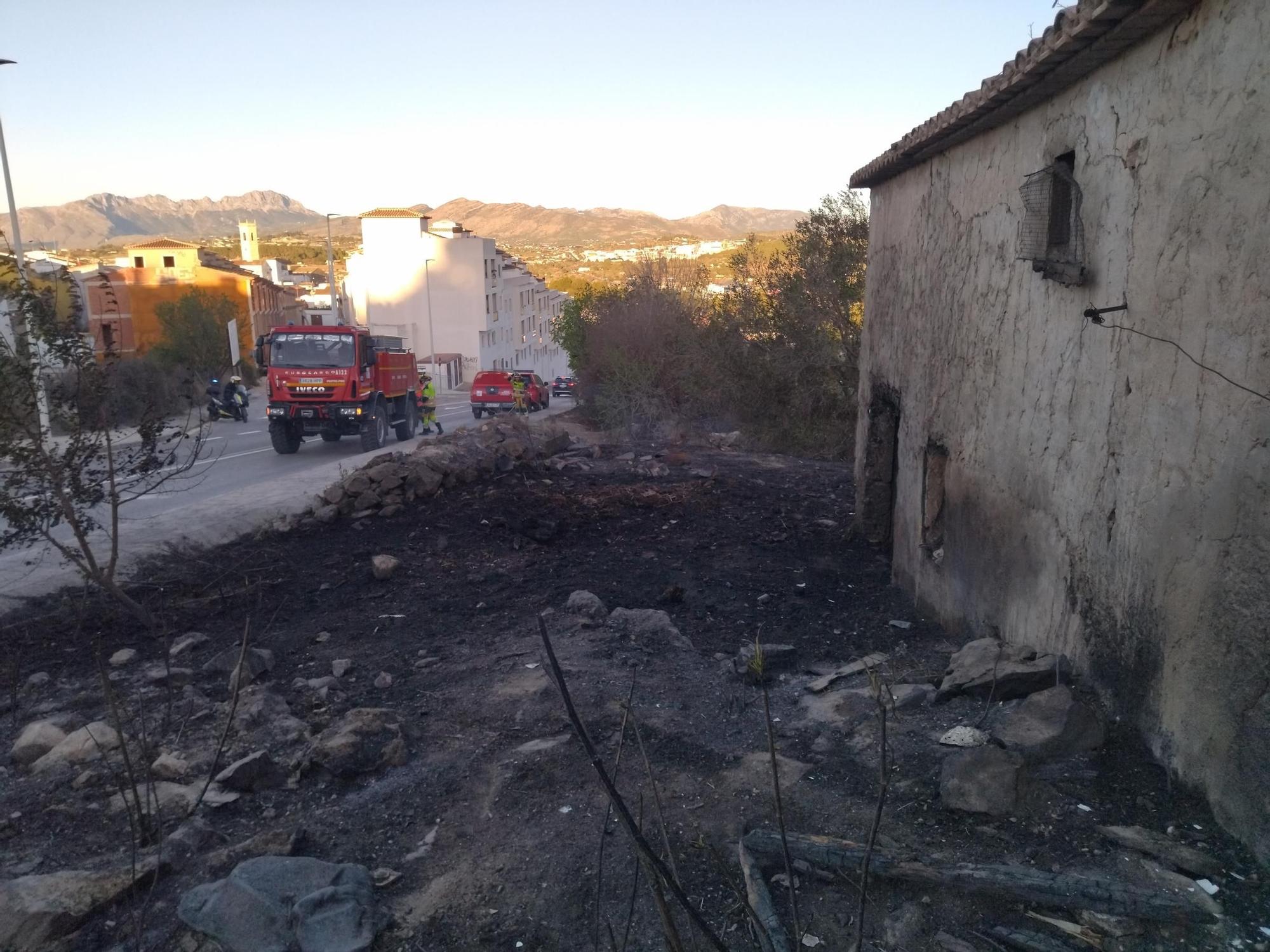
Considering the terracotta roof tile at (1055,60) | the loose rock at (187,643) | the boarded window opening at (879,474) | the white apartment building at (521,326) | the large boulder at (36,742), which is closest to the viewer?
the terracotta roof tile at (1055,60)

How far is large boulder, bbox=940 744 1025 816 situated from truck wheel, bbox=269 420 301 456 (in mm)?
18703

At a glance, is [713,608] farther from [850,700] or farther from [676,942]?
[676,942]

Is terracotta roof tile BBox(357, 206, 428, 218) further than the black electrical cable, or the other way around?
terracotta roof tile BBox(357, 206, 428, 218)

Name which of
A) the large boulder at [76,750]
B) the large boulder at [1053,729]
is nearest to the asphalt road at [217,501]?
the large boulder at [76,750]

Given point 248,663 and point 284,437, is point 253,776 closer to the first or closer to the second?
point 248,663

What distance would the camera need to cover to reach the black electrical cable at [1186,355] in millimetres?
3520

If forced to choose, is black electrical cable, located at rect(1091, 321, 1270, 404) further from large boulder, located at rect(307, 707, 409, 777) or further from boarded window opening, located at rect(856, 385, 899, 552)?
boarded window opening, located at rect(856, 385, 899, 552)

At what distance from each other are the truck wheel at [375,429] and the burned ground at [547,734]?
1003 cm

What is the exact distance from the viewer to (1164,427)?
163 inches

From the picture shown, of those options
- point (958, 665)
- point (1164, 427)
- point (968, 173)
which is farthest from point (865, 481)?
point (1164, 427)

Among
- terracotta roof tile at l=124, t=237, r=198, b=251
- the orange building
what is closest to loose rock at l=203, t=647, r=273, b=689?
the orange building

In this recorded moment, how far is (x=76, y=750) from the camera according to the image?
5.45m

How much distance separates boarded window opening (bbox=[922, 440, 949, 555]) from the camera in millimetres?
7812

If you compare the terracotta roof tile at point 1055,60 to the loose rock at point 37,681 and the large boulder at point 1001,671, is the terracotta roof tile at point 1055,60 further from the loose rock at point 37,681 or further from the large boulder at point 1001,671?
the loose rock at point 37,681
